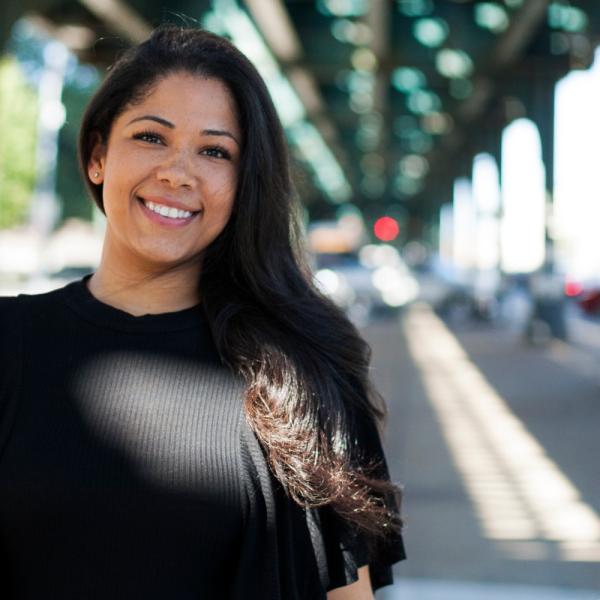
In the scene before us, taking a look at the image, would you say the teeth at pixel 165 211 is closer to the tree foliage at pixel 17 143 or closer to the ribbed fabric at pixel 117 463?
the ribbed fabric at pixel 117 463

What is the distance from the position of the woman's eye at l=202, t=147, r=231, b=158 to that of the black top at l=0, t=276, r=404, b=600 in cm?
33

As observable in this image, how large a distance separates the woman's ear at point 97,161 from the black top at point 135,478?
1.14 ft

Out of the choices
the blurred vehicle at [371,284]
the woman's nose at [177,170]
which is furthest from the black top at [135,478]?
the blurred vehicle at [371,284]

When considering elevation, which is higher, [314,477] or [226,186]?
[226,186]

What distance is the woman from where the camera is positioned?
1810 mm

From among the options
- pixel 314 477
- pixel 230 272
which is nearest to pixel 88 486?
pixel 314 477

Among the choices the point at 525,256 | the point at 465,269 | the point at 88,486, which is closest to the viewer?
the point at 88,486

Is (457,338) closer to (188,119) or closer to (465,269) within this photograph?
(465,269)

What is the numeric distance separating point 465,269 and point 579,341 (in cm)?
976

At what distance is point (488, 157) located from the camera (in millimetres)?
33375

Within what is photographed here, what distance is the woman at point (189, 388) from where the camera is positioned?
1.81 meters

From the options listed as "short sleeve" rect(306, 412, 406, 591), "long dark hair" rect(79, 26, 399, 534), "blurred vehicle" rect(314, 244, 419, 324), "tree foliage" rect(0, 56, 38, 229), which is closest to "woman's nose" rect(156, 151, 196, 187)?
"long dark hair" rect(79, 26, 399, 534)

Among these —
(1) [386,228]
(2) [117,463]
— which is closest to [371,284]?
(1) [386,228]

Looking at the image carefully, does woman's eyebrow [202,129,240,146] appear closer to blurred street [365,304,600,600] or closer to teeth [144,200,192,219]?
teeth [144,200,192,219]
